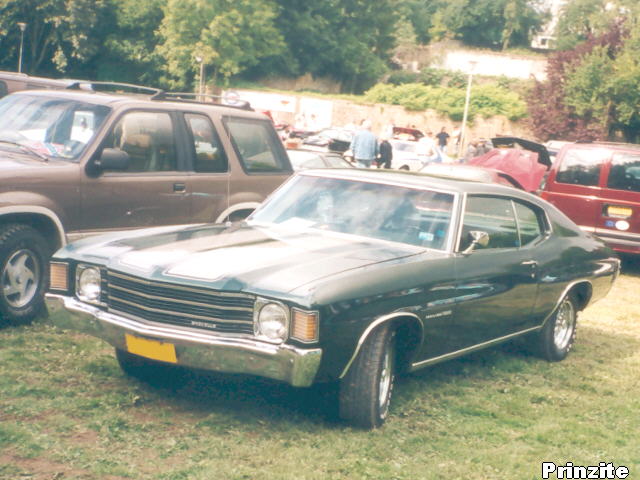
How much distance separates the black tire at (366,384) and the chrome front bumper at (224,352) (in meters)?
0.41

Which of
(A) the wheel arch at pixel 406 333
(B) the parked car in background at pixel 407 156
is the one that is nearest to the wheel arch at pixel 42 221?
(A) the wheel arch at pixel 406 333

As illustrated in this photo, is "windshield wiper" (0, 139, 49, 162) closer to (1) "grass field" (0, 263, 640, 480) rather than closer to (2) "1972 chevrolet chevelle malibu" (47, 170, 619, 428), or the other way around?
(1) "grass field" (0, 263, 640, 480)

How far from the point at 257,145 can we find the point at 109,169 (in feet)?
6.19

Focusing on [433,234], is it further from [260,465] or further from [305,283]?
[260,465]

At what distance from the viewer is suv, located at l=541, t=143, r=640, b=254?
12.5 metres

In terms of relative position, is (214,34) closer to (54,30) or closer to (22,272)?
(54,30)

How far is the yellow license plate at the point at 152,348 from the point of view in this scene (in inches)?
190

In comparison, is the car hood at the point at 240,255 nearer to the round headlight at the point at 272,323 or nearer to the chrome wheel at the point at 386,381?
the round headlight at the point at 272,323

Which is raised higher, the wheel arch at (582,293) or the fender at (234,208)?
the fender at (234,208)

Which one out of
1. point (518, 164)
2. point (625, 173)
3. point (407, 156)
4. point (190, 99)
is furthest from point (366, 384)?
point (407, 156)

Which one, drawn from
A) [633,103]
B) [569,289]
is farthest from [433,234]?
[633,103]

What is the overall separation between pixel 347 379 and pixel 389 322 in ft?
1.37

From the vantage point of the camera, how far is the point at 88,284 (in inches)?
210

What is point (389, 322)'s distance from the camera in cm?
509
